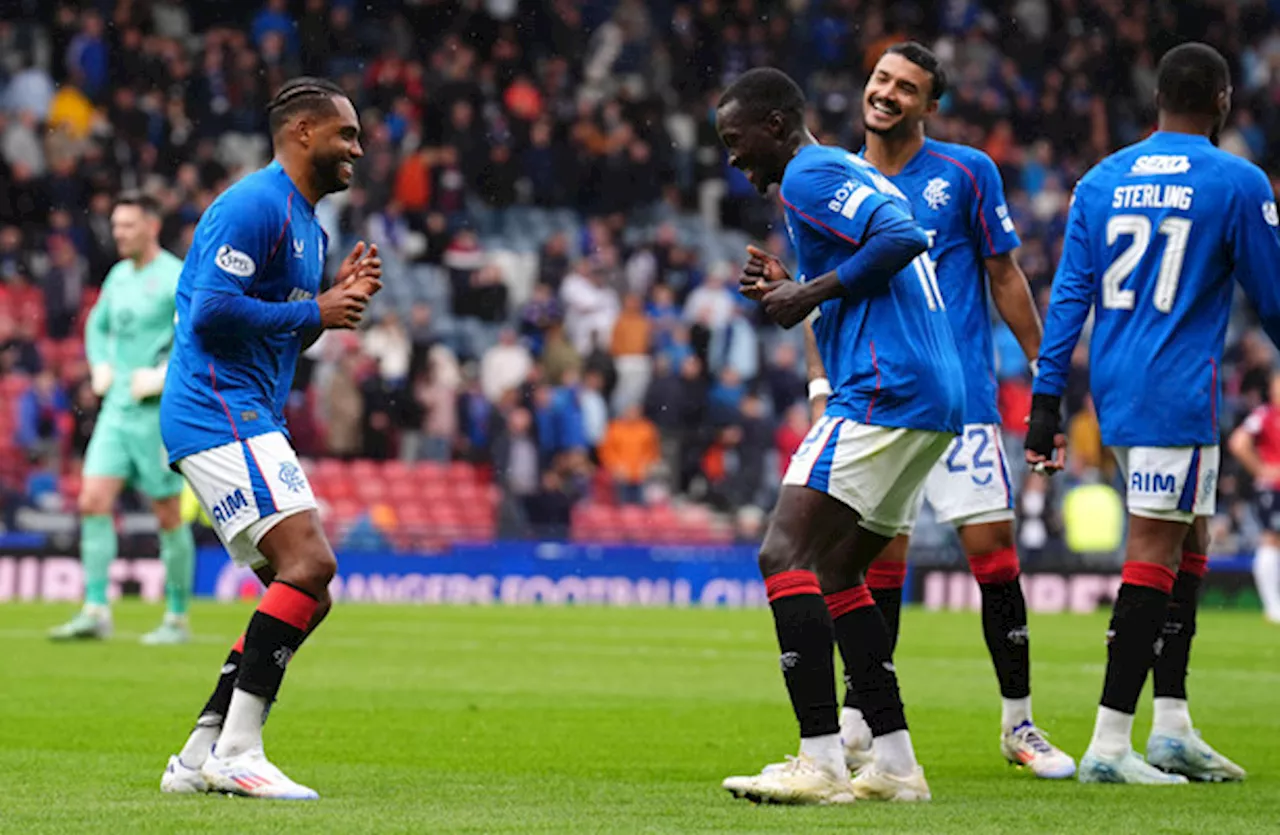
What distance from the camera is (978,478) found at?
337 inches

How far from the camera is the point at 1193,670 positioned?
533 inches

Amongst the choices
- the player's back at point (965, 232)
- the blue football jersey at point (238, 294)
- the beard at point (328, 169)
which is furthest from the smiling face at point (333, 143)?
the player's back at point (965, 232)

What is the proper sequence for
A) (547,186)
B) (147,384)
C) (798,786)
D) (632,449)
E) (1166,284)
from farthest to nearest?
(547,186), (632,449), (147,384), (1166,284), (798,786)

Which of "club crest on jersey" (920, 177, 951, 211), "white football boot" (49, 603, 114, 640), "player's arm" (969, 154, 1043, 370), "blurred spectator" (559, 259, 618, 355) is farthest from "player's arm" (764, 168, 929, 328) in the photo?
"blurred spectator" (559, 259, 618, 355)

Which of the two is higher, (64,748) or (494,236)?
(494,236)

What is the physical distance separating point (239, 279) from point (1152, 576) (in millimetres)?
3306

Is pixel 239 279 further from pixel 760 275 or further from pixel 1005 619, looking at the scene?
pixel 1005 619

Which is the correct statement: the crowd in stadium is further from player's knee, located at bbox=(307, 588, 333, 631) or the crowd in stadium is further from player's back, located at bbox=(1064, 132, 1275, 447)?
player's back, located at bbox=(1064, 132, 1275, 447)

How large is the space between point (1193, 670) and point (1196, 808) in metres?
6.79

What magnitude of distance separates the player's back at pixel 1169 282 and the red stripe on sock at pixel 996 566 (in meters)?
0.89

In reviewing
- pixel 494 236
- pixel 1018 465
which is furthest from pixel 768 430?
pixel 494 236

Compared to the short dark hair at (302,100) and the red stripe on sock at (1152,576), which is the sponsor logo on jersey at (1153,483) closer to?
the red stripe on sock at (1152,576)

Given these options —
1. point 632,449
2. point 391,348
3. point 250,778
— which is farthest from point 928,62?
point 391,348

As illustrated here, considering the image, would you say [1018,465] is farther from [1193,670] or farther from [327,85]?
[327,85]
